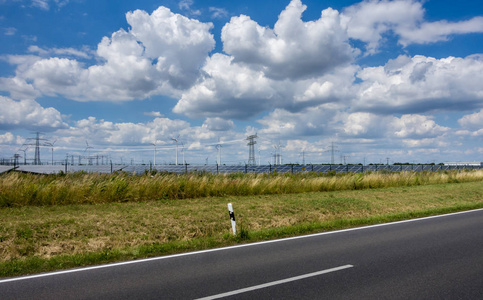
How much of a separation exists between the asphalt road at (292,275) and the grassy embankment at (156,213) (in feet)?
3.93

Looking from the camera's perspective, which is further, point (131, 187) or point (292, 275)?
point (131, 187)

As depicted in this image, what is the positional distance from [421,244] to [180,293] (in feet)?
21.7

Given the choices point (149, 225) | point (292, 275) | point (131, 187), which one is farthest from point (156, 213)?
point (292, 275)

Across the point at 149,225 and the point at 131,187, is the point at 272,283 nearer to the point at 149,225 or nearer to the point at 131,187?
the point at 149,225

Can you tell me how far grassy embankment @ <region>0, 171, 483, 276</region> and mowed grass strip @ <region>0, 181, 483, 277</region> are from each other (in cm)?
3

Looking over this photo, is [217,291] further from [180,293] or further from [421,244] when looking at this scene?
[421,244]

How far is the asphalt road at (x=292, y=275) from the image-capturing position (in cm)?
576

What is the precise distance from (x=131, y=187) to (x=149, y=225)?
231 inches

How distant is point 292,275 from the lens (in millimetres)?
6629

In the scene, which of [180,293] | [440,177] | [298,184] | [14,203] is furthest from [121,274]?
[440,177]

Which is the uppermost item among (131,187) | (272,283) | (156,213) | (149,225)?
(131,187)

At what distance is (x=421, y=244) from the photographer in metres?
9.18

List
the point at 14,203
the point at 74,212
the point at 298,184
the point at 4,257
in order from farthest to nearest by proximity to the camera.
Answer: the point at 298,184
the point at 14,203
the point at 74,212
the point at 4,257

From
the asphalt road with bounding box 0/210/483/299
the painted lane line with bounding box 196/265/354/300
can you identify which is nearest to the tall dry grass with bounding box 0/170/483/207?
the asphalt road with bounding box 0/210/483/299
